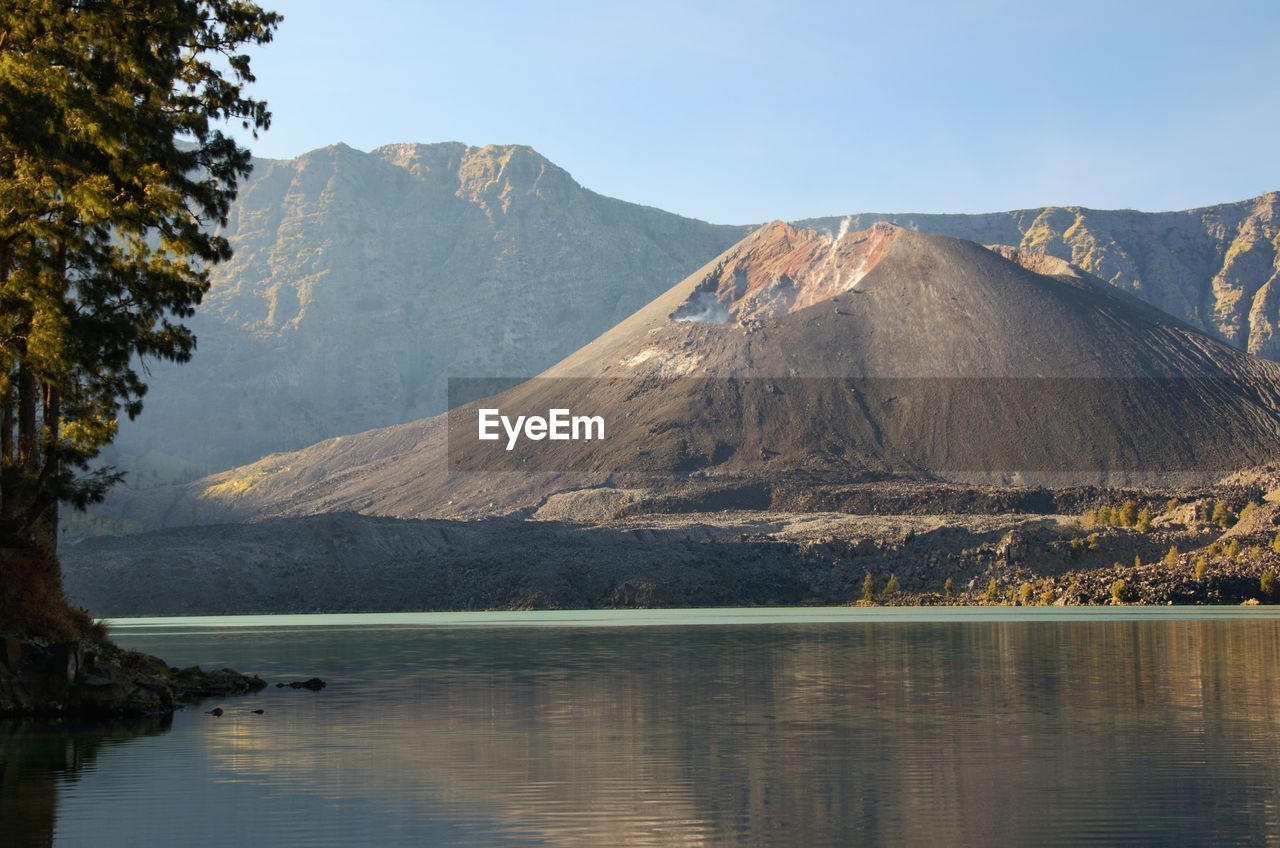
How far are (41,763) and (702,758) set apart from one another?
12.2m

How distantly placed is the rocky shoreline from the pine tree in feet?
9.26

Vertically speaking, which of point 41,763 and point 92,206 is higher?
point 92,206

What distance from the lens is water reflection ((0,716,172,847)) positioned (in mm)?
21516

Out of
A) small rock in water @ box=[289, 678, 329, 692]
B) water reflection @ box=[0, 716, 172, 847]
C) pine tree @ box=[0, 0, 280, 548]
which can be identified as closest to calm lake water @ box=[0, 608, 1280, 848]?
water reflection @ box=[0, 716, 172, 847]

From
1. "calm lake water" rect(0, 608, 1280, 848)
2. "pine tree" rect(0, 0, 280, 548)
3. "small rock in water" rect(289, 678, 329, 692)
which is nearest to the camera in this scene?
"calm lake water" rect(0, 608, 1280, 848)

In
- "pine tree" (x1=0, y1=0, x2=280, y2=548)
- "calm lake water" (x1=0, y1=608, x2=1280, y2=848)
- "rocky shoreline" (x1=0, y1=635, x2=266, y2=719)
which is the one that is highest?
"pine tree" (x1=0, y1=0, x2=280, y2=548)

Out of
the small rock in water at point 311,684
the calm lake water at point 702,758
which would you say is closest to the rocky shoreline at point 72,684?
the calm lake water at point 702,758

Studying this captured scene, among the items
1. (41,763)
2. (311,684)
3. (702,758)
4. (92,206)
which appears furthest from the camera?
(311,684)

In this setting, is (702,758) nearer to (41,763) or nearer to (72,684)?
(41,763)

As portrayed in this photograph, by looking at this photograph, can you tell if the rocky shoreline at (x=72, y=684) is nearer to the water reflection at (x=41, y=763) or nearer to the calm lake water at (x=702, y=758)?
the water reflection at (x=41, y=763)

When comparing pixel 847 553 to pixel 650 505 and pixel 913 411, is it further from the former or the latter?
pixel 913 411

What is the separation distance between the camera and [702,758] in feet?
91.7

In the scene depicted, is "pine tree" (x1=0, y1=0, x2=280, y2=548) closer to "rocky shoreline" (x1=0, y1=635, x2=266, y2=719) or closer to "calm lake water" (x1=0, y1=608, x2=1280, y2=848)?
"rocky shoreline" (x1=0, y1=635, x2=266, y2=719)

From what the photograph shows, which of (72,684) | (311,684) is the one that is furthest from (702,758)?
(311,684)
